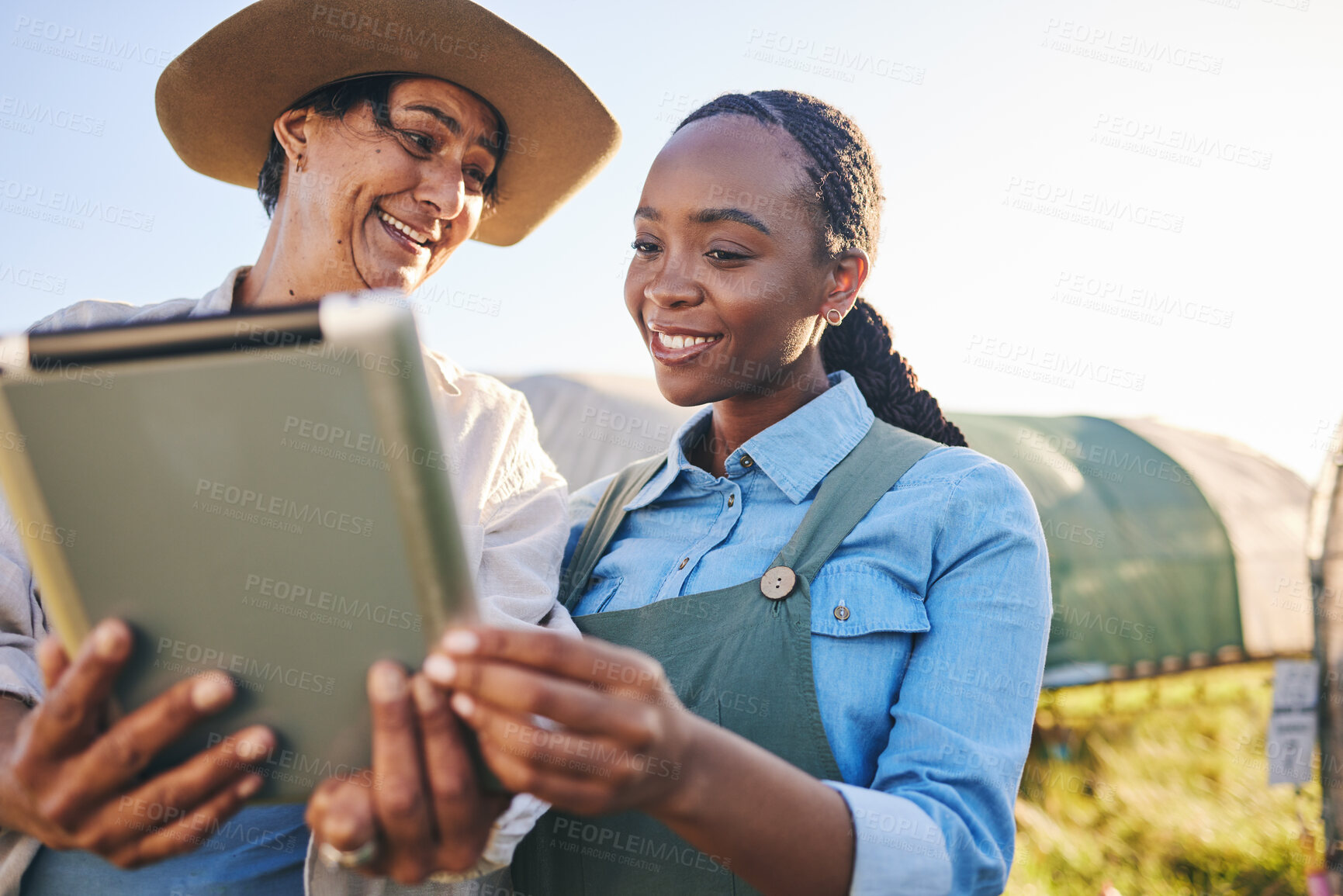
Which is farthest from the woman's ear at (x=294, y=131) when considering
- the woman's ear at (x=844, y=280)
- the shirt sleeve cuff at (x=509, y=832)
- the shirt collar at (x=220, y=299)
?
the shirt sleeve cuff at (x=509, y=832)

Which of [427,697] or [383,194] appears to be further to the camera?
[383,194]

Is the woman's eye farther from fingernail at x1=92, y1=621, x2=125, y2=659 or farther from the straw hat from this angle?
fingernail at x1=92, y1=621, x2=125, y2=659

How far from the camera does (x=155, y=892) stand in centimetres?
153

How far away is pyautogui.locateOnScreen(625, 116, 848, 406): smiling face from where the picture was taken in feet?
6.21

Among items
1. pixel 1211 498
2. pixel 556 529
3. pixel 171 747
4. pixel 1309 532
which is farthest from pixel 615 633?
pixel 1211 498

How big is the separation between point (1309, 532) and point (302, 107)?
4623mm

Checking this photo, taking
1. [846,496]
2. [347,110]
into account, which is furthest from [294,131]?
[846,496]

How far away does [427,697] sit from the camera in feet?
3.14

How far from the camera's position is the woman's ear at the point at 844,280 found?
2045 mm

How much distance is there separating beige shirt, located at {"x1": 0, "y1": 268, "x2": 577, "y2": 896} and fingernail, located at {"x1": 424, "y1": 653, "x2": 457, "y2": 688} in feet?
1.26

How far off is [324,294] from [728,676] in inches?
55.4

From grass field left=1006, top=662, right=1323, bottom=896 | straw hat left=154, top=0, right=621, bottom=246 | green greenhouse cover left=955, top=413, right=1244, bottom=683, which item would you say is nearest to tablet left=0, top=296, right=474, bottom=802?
straw hat left=154, top=0, right=621, bottom=246

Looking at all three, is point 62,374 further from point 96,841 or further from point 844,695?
point 844,695

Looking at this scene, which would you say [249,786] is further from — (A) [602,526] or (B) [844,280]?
(B) [844,280]
